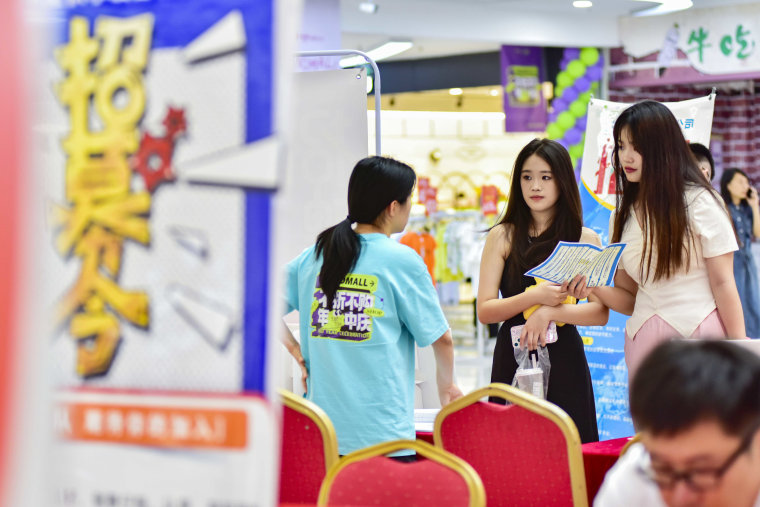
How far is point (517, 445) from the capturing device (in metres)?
1.89

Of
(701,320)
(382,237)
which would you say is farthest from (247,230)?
(701,320)

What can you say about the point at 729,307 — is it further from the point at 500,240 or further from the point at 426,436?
the point at 426,436

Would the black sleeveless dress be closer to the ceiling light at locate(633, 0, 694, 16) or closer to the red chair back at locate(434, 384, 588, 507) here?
the red chair back at locate(434, 384, 588, 507)

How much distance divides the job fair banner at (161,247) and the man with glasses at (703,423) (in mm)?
483

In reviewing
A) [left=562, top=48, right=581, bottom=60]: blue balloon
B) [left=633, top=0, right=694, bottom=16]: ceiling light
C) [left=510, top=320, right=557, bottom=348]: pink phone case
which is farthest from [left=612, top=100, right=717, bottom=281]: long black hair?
[left=562, top=48, right=581, bottom=60]: blue balloon

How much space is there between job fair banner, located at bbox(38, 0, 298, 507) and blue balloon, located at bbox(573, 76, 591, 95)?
7471 mm

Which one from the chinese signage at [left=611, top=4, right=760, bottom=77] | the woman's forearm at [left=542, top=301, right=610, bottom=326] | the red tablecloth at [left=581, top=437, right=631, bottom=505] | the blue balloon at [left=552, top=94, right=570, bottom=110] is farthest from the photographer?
the blue balloon at [left=552, top=94, right=570, bottom=110]

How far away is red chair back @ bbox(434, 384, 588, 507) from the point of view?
1.82 meters

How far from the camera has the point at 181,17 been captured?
0.93 metres

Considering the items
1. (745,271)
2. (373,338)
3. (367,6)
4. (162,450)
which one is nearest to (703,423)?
(162,450)

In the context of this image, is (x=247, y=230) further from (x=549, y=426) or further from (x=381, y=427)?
(x=381, y=427)

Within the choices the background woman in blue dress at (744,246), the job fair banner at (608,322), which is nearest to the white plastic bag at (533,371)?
the job fair banner at (608,322)

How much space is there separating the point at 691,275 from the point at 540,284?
439 millimetres

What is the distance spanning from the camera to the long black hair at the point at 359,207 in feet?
7.35
